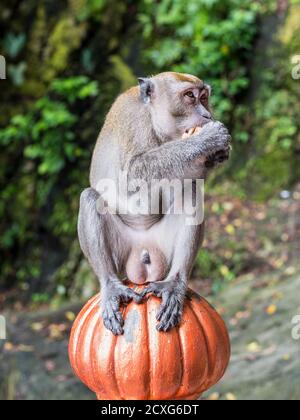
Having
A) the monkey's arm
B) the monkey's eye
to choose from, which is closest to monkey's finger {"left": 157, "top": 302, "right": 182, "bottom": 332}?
the monkey's arm

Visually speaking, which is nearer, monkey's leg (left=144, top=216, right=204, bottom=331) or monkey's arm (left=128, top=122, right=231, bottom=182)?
monkey's leg (left=144, top=216, right=204, bottom=331)

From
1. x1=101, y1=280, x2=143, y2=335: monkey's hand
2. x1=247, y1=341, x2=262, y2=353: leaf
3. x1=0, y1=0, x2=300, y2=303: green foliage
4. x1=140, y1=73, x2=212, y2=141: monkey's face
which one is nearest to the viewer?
x1=101, y1=280, x2=143, y2=335: monkey's hand

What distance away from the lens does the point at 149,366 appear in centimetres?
284

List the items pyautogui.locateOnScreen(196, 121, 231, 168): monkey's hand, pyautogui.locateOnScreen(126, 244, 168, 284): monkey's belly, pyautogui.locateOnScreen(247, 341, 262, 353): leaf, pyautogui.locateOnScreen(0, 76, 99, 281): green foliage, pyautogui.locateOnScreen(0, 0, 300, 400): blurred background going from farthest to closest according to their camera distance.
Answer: pyautogui.locateOnScreen(0, 76, 99, 281): green foliage → pyautogui.locateOnScreen(0, 0, 300, 400): blurred background → pyautogui.locateOnScreen(247, 341, 262, 353): leaf → pyautogui.locateOnScreen(126, 244, 168, 284): monkey's belly → pyautogui.locateOnScreen(196, 121, 231, 168): monkey's hand

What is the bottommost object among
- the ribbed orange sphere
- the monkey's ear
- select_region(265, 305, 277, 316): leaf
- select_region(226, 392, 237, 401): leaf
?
select_region(226, 392, 237, 401): leaf

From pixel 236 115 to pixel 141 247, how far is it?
6217 mm

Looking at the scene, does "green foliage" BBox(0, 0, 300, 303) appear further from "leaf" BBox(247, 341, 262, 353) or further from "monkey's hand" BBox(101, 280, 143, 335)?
"monkey's hand" BBox(101, 280, 143, 335)

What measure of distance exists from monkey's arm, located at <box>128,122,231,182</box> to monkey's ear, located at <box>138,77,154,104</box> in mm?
348

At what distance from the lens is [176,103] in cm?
346

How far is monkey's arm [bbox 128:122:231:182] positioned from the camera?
3.21m

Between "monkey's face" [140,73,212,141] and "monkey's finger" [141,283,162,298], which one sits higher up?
"monkey's face" [140,73,212,141]

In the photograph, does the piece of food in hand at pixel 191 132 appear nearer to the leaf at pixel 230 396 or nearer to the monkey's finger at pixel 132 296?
the monkey's finger at pixel 132 296

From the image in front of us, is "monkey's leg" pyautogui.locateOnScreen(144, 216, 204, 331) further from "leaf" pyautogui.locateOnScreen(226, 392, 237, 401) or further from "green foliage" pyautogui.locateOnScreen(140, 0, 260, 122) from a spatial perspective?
"green foliage" pyautogui.locateOnScreen(140, 0, 260, 122)

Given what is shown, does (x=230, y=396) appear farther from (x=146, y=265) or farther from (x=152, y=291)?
(x=152, y=291)
